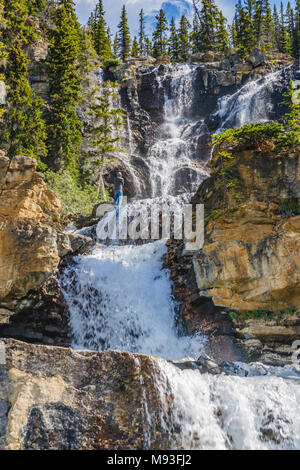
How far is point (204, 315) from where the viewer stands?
1106 centimetres

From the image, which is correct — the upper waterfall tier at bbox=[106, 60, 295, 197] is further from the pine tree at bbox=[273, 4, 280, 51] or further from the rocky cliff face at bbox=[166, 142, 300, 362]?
the pine tree at bbox=[273, 4, 280, 51]

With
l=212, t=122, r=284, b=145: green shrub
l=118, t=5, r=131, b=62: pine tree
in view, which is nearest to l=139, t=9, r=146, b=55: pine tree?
l=118, t=5, r=131, b=62: pine tree

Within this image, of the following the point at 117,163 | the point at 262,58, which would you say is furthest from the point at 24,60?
the point at 262,58

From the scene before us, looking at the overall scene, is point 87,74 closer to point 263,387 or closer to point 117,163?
point 117,163

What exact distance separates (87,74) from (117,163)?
28.8 ft

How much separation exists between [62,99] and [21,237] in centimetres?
1680

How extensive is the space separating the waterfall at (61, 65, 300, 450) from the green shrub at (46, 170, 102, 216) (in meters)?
4.68

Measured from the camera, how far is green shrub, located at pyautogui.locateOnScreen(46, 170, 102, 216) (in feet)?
64.6

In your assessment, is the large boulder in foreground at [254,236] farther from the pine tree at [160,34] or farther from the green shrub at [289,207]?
the pine tree at [160,34]

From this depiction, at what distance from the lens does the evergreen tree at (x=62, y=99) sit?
23625 millimetres

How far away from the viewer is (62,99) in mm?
24094

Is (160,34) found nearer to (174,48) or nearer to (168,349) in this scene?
(174,48)

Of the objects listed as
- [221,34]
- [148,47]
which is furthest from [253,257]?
[148,47]

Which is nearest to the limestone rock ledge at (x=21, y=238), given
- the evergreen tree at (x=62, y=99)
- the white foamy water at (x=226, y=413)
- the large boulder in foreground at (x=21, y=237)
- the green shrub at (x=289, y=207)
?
the large boulder in foreground at (x=21, y=237)
